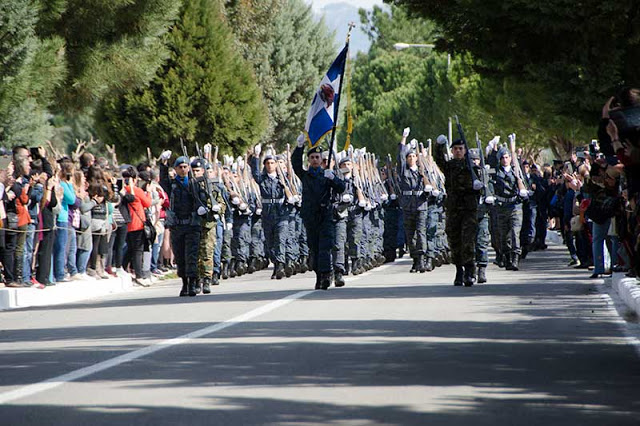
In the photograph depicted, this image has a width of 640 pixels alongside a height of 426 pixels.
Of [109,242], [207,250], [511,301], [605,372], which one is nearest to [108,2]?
[109,242]

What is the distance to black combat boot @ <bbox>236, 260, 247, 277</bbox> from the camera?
2599 cm

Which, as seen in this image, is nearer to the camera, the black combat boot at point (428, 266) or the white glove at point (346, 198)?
the white glove at point (346, 198)

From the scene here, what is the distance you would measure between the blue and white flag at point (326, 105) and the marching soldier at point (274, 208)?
3765 mm

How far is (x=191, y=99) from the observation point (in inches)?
1553

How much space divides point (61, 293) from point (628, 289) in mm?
7733

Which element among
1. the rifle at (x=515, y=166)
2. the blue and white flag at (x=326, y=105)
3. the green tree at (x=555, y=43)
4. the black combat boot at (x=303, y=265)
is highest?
the green tree at (x=555, y=43)

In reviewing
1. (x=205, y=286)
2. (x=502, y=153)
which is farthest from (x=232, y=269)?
(x=205, y=286)

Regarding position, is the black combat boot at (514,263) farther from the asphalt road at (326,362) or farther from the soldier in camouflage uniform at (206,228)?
the soldier in camouflage uniform at (206,228)

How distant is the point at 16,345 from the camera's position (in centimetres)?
1235

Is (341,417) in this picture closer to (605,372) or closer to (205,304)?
(605,372)

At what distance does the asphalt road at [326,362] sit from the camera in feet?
26.5

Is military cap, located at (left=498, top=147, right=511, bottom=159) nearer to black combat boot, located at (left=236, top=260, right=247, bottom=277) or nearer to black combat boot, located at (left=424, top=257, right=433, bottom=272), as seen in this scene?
black combat boot, located at (left=424, top=257, right=433, bottom=272)

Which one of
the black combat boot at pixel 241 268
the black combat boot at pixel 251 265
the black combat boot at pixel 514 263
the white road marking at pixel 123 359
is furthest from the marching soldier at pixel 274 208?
the white road marking at pixel 123 359

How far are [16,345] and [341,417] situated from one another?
5.30 metres
